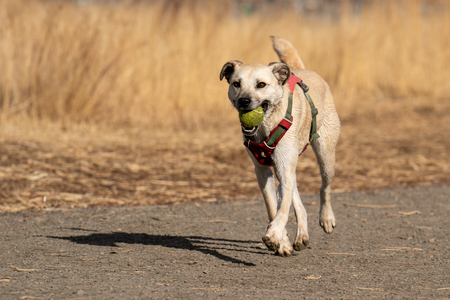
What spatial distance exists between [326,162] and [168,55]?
6117mm

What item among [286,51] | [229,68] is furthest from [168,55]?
[229,68]

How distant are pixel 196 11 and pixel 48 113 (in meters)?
3.47

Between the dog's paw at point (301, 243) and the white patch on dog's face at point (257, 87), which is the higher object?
the white patch on dog's face at point (257, 87)

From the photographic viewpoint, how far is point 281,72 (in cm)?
434

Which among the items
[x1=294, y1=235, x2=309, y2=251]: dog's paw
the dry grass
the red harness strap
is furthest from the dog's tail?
the dry grass

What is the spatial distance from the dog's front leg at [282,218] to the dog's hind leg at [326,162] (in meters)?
0.61

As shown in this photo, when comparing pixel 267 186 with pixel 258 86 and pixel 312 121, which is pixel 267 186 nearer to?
pixel 312 121

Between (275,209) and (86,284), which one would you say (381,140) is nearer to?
(275,209)

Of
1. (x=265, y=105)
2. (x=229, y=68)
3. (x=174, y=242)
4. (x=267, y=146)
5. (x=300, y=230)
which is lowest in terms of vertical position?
(x=174, y=242)

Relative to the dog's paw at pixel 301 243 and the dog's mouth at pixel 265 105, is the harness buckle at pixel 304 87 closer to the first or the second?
the dog's mouth at pixel 265 105

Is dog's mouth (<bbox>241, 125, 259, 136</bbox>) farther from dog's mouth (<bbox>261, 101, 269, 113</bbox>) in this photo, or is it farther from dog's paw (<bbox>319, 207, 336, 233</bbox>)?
dog's paw (<bbox>319, 207, 336, 233</bbox>)

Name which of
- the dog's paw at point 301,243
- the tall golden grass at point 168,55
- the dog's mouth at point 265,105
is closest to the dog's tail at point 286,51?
the dog's mouth at point 265,105

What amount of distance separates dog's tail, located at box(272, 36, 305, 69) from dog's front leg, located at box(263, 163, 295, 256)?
1.41m

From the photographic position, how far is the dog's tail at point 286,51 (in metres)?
5.29
